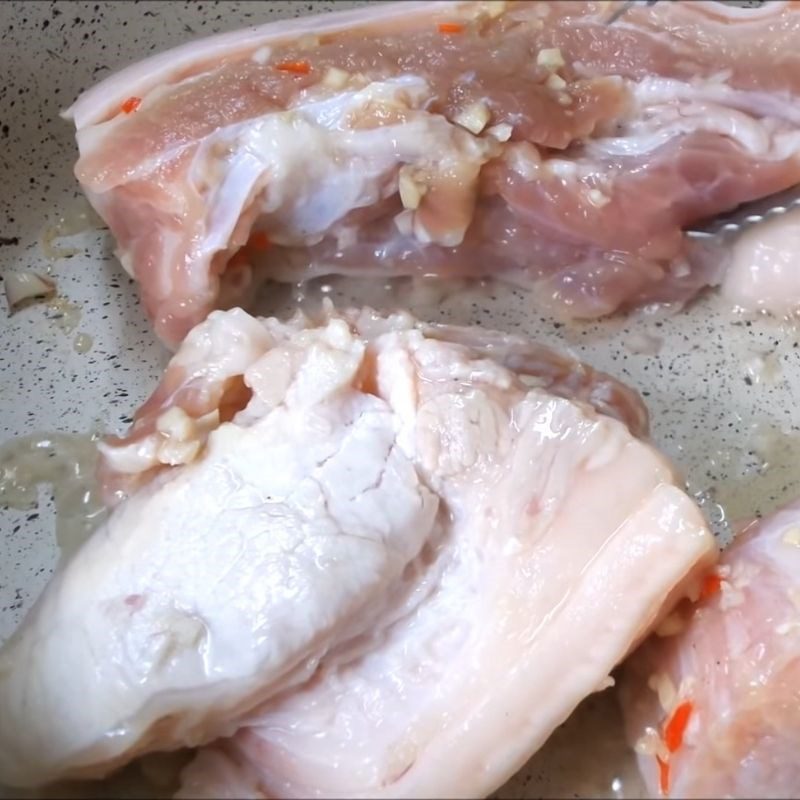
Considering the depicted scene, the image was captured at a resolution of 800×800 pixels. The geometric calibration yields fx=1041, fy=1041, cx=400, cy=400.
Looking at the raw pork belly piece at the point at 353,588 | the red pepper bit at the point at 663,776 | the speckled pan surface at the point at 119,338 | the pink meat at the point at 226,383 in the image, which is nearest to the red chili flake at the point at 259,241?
the speckled pan surface at the point at 119,338

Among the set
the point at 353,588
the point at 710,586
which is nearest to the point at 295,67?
the point at 353,588

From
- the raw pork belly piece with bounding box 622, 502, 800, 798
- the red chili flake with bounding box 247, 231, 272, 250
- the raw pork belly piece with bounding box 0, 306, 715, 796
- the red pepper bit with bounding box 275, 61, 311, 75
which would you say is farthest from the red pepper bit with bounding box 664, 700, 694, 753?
the red pepper bit with bounding box 275, 61, 311, 75

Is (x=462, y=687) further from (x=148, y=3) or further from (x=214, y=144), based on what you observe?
(x=148, y=3)

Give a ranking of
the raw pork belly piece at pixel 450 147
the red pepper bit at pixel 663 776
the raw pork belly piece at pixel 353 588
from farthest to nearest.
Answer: the raw pork belly piece at pixel 450 147, the red pepper bit at pixel 663 776, the raw pork belly piece at pixel 353 588

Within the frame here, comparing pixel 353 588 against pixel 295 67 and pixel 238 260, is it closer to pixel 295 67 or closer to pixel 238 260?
pixel 238 260

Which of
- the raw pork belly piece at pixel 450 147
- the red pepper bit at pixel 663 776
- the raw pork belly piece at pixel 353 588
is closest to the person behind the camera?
the raw pork belly piece at pixel 353 588

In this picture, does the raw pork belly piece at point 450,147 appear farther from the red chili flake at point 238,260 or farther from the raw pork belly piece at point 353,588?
the raw pork belly piece at point 353,588

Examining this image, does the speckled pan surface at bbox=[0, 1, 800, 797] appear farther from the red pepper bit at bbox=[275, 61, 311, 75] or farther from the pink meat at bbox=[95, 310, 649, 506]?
the red pepper bit at bbox=[275, 61, 311, 75]
